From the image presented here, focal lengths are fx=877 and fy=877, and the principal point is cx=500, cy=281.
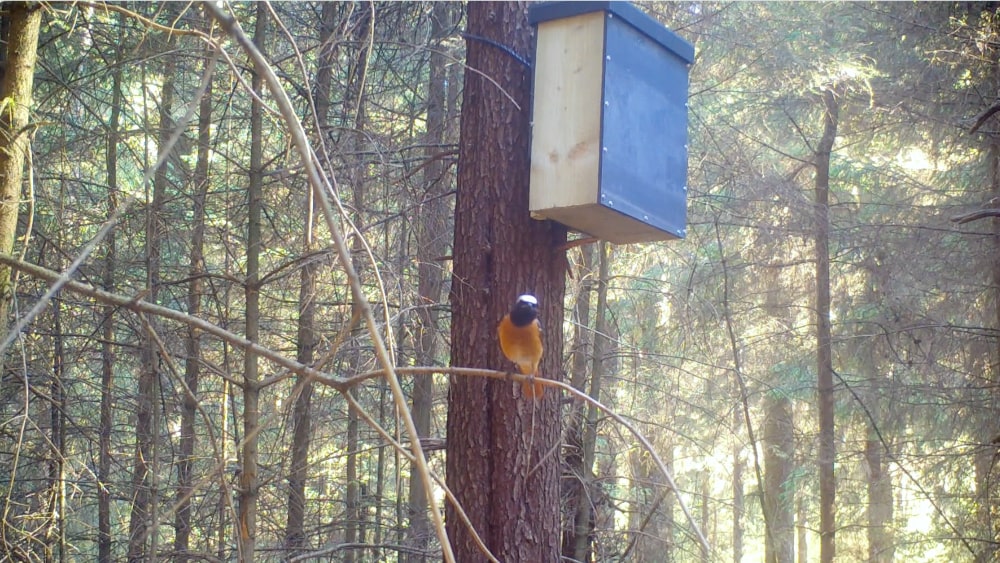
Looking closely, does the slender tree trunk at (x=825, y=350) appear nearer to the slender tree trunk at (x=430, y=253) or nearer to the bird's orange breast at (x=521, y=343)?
the slender tree trunk at (x=430, y=253)

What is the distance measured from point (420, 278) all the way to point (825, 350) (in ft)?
20.8

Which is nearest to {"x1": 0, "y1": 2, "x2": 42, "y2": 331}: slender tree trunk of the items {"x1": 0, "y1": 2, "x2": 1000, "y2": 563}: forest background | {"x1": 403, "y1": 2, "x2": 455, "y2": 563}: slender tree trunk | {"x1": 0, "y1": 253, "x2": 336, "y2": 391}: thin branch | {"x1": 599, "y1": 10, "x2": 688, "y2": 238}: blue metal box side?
{"x1": 0, "y1": 2, "x2": 1000, "y2": 563}: forest background

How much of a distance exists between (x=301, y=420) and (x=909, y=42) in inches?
299

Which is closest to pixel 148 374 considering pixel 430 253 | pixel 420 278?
pixel 420 278

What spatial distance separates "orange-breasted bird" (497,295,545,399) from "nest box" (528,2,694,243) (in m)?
0.49

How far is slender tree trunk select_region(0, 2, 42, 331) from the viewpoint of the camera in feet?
9.70

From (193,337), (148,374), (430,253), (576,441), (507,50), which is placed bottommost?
(576,441)

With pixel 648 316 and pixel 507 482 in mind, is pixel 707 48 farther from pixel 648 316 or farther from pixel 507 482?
pixel 507 482

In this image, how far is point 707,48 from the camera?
8.42 m

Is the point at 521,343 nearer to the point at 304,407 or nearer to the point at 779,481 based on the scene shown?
the point at 304,407

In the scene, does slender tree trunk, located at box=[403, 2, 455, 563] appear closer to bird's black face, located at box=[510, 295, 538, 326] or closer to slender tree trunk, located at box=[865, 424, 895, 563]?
bird's black face, located at box=[510, 295, 538, 326]

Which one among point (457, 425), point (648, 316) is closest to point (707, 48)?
point (648, 316)

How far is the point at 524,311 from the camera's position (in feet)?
12.4

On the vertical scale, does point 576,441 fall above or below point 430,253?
below
